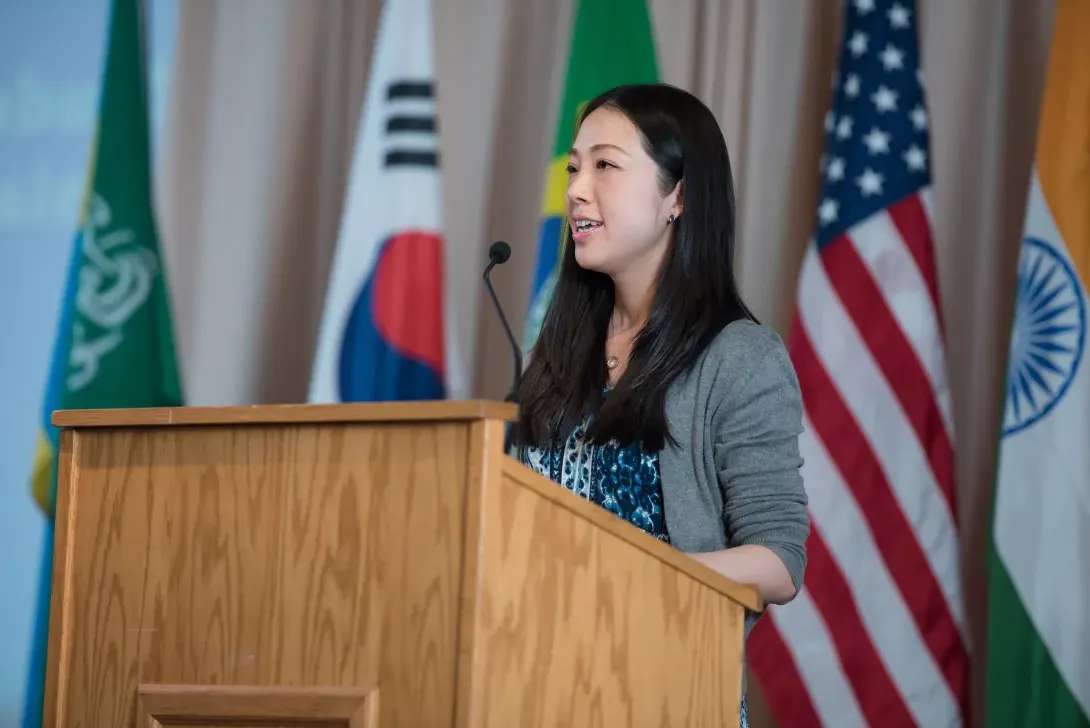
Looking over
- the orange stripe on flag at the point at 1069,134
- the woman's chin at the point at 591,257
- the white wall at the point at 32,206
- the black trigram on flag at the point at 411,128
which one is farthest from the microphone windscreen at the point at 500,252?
the white wall at the point at 32,206

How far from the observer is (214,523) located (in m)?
1.49

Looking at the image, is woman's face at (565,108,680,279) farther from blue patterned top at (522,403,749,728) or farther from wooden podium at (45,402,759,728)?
wooden podium at (45,402,759,728)

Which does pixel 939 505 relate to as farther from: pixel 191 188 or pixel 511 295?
pixel 191 188

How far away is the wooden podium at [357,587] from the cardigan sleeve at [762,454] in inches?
9.0

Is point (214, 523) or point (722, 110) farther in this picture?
point (722, 110)

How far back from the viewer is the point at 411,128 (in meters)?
3.93

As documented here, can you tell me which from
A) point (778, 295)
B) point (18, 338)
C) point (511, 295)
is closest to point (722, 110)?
point (778, 295)

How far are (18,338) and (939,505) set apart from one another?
3076 mm

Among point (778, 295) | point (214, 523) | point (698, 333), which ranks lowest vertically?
point (214, 523)

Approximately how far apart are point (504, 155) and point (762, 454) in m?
2.70

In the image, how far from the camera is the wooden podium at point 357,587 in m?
1.33

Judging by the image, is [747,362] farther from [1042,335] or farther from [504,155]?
[504,155]

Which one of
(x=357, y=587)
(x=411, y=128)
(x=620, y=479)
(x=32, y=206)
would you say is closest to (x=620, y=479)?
(x=620, y=479)

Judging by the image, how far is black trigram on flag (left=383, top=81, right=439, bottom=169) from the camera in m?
3.91
